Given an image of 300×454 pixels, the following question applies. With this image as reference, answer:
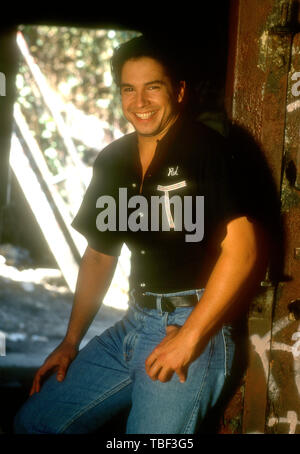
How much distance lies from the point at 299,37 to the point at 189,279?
1173mm

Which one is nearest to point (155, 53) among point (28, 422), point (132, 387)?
point (132, 387)

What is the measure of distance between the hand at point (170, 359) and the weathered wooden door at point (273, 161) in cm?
50

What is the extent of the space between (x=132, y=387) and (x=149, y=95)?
4.37 ft

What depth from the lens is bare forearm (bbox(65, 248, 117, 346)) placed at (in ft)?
8.17

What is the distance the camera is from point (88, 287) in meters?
2.50

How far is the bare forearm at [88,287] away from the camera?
2.49 metres

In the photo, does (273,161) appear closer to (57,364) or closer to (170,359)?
(170,359)

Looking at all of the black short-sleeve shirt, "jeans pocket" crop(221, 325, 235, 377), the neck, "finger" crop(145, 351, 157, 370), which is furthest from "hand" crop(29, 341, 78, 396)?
the neck

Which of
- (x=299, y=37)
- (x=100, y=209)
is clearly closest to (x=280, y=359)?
(x=100, y=209)

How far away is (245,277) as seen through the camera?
1.87 meters

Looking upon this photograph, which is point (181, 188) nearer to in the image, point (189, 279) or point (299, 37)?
point (189, 279)

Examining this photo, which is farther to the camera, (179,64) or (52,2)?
(52,2)

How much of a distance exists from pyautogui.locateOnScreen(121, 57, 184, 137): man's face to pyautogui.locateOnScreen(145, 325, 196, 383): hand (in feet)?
3.19

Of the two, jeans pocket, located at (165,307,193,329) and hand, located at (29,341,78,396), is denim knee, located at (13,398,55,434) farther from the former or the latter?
jeans pocket, located at (165,307,193,329)
